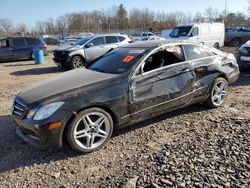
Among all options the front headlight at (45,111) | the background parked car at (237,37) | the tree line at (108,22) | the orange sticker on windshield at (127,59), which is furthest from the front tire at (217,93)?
the tree line at (108,22)

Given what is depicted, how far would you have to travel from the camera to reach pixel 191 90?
518cm

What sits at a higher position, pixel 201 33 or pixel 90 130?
pixel 201 33

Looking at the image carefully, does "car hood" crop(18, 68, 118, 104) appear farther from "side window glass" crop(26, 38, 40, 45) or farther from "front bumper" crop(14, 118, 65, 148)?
"side window glass" crop(26, 38, 40, 45)

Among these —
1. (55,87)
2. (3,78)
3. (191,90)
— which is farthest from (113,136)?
(3,78)

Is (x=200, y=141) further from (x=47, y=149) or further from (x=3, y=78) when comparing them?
(x=3, y=78)

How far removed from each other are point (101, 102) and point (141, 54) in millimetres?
1222

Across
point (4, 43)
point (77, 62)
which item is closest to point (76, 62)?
point (77, 62)

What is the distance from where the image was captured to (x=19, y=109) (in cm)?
408

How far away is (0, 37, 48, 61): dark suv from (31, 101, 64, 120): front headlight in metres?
15.1

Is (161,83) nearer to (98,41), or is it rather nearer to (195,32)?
(98,41)

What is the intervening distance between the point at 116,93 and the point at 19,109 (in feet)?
4.72

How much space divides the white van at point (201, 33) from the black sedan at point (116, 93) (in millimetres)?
11872

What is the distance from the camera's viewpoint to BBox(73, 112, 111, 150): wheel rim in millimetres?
4004

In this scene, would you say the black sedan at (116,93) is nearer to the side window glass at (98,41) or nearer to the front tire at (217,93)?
the front tire at (217,93)
